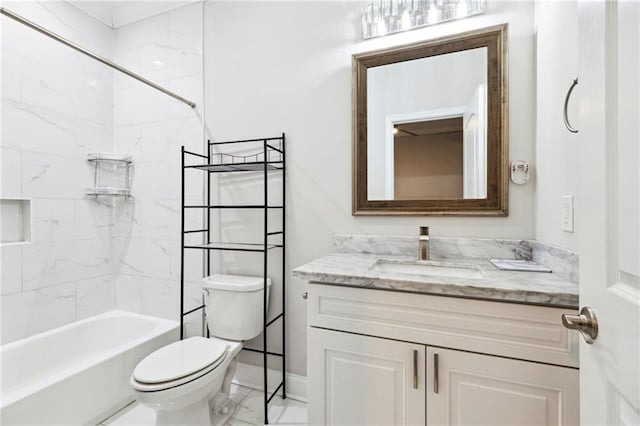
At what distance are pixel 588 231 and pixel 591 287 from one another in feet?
0.36

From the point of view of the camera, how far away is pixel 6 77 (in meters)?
1.76

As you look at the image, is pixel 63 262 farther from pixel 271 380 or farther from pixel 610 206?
pixel 610 206

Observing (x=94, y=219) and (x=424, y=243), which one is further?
(x=94, y=219)

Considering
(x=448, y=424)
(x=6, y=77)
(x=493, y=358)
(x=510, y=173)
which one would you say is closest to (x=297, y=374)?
(x=448, y=424)

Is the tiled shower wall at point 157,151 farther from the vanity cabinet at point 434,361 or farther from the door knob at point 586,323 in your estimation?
the door knob at point 586,323

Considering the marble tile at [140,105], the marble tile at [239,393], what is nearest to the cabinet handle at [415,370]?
the marble tile at [239,393]

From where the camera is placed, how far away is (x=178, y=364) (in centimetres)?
137

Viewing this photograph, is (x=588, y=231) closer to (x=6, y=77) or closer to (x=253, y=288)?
(x=253, y=288)

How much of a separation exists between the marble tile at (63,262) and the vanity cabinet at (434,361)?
6.14ft

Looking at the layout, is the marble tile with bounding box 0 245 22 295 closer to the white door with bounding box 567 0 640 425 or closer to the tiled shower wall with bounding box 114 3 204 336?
the tiled shower wall with bounding box 114 3 204 336

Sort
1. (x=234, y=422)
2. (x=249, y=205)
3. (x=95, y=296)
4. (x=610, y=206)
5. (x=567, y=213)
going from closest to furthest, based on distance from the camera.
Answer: (x=610, y=206), (x=567, y=213), (x=234, y=422), (x=249, y=205), (x=95, y=296)

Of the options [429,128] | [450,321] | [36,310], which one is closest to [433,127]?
[429,128]

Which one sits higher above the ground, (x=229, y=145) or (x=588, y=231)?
(x=229, y=145)

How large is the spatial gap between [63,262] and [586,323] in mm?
2684
